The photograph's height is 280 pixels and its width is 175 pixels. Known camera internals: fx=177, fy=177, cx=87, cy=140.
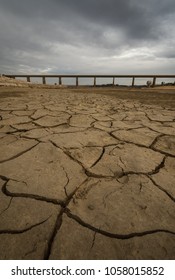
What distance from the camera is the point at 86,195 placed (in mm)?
994

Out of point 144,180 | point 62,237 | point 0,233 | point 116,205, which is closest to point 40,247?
point 62,237

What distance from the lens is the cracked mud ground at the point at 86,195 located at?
73 cm

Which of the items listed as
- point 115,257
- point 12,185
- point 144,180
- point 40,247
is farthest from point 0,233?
point 144,180

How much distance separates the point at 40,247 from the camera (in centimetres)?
71

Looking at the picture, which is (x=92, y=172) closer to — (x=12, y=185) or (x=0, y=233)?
(x=12, y=185)

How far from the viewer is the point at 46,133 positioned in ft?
6.09

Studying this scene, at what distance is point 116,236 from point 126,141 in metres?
1.03

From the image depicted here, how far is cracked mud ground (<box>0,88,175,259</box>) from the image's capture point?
28.7 inches

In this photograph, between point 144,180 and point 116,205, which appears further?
point 144,180

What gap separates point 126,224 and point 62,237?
0.30 m
